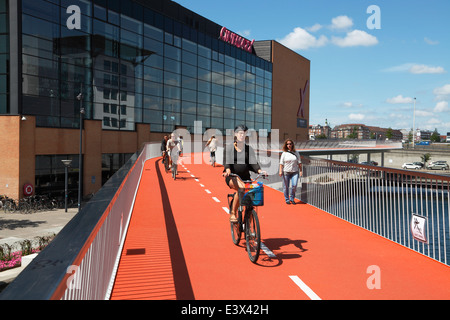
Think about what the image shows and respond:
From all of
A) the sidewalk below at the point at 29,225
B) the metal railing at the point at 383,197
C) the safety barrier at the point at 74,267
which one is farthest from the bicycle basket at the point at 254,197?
the sidewalk below at the point at 29,225

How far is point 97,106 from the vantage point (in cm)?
3588

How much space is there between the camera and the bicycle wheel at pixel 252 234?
5.33m

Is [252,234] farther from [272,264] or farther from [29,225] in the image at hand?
[29,225]

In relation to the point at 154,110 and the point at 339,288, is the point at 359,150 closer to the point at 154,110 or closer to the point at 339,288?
the point at 154,110

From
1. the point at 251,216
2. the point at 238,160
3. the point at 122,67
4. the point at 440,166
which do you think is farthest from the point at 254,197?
the point at 440,166

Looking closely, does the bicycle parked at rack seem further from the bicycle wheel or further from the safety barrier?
the safety barrier

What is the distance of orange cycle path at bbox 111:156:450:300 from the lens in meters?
4.43

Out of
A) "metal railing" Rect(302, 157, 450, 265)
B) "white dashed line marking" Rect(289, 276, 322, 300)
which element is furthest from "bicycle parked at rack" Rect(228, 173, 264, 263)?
"metal railing" Rect(302, 157, 450, 265)

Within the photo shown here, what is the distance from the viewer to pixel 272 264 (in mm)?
5480

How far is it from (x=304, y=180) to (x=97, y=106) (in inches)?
1160

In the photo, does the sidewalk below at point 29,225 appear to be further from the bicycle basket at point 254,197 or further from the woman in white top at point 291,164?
the bicycle basket at point 254,197

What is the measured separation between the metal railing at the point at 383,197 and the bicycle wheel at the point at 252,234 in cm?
271

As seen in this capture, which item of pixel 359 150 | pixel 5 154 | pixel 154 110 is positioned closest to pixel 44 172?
pixel 5 154

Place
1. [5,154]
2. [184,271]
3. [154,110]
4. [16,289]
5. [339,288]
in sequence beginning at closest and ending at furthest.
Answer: [16,289] < [339,288] < [184,271] < [5,154] < [154,110]
